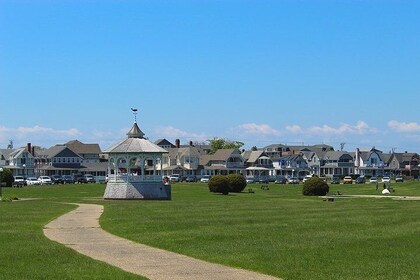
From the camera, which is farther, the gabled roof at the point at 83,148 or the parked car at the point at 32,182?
the gabled roof at the point at 83,148

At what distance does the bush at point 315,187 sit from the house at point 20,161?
9396cm

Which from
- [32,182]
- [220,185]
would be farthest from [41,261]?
[32,182]

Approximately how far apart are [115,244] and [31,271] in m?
6.63

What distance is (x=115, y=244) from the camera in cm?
2622

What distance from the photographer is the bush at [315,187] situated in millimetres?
79188

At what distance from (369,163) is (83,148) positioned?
6648 cm

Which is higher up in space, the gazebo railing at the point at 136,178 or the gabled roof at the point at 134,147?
the gabled roof at the point at 134,147

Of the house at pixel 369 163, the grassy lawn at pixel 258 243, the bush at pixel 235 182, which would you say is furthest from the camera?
the house at pixel 369 163

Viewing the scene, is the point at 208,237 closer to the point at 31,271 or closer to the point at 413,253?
the point at 413,253

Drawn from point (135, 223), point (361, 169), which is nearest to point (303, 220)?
point (135, 223)

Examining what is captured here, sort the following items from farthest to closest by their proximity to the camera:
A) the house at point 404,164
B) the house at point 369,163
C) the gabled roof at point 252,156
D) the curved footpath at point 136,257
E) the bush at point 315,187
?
the house at point 404,164 → the house at point 369,163 → the gabled roof at point 252,156 → the bush at point 315,187 → the curved footpath at point 136,257

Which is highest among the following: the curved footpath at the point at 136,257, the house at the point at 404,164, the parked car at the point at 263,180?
the house at the point at 404,164

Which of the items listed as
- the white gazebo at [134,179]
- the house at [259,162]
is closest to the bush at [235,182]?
the white gazebo at [134,179]

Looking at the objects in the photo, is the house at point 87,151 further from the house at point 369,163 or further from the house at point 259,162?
the house at point 369,163
